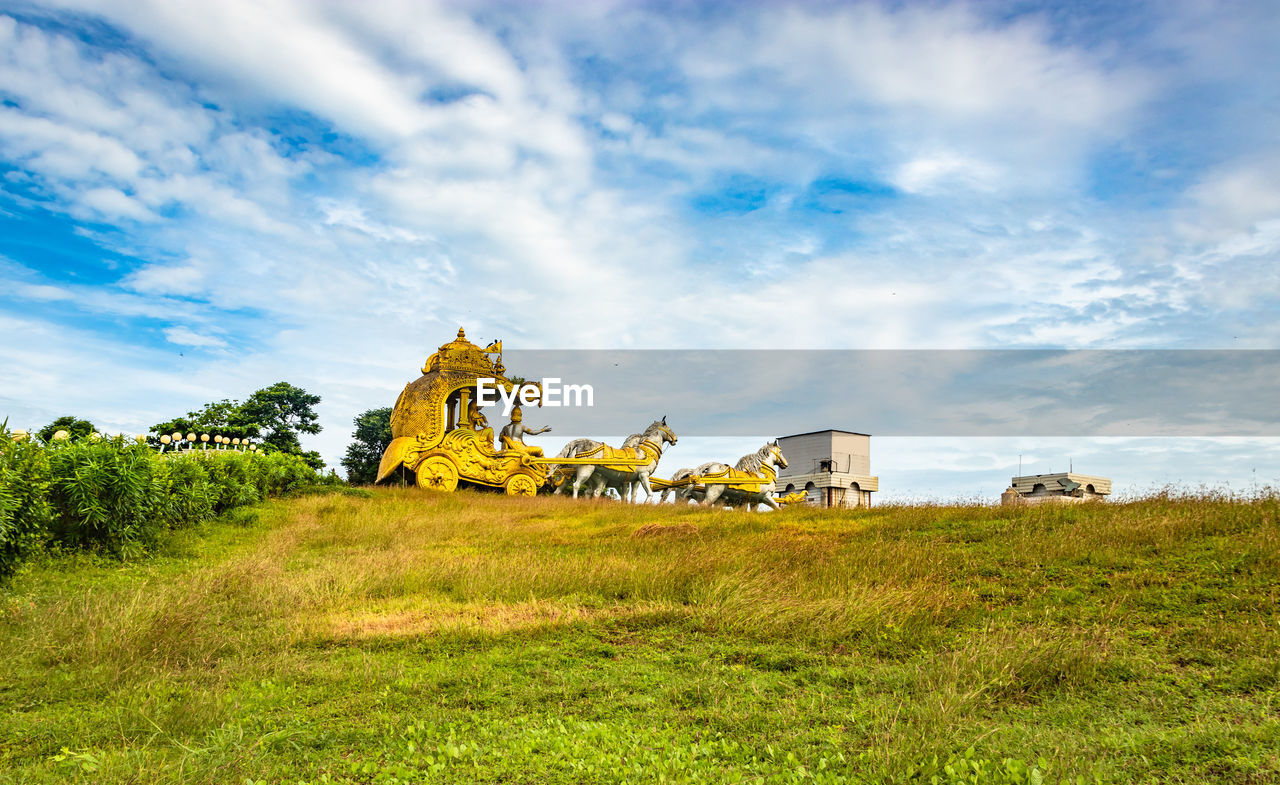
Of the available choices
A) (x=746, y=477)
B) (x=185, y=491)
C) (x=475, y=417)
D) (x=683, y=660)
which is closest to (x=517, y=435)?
(x=475, y=417)

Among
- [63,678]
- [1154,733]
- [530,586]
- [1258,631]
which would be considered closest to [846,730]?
[1154,733]

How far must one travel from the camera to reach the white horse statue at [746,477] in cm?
2523

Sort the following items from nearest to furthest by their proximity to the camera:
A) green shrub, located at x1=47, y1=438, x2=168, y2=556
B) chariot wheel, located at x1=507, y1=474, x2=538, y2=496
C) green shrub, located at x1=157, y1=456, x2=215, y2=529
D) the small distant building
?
green shrub, located at x1=47, y1=438, x2=168, y2=556 → green shrub, located at x1=157, y1=456, x2=215, y2=529 → the small distant building → chariot wheel, located at x1=507, y1=474, x2=538, y2=496

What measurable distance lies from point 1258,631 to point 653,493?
2038cm

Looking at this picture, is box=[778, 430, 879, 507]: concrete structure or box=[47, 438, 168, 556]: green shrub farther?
box=[778, 430, 879, 507]: concrete structure

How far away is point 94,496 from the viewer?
11992 mm

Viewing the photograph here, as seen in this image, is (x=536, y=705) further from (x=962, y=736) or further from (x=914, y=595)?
(x=914, y=595)

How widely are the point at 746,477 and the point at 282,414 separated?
22.1 meters

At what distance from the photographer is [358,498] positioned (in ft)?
69.0

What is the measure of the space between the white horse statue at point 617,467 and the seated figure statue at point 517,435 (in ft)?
2.95

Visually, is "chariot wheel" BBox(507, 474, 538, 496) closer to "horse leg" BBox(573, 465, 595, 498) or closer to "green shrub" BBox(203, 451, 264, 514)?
"horse leg" BBox(573, 465, 595, 498)

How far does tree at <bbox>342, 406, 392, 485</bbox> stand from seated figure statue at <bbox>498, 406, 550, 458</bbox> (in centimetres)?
968

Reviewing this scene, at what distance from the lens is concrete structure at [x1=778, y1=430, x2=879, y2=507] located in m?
26.3

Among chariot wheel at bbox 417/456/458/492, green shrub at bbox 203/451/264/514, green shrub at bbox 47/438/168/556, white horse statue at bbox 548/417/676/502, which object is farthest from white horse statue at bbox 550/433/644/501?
green shrub at bbox 47/438/168/556
